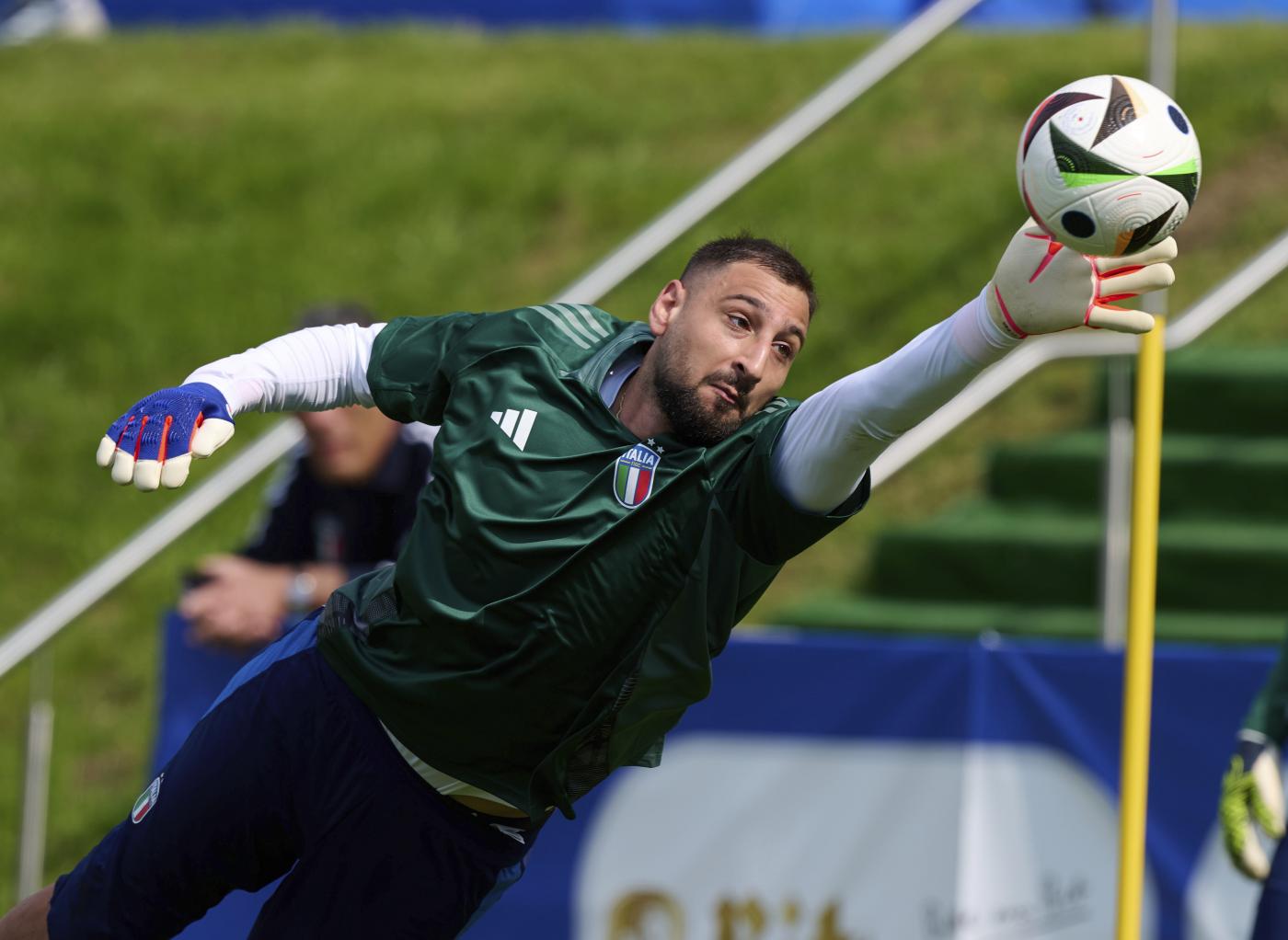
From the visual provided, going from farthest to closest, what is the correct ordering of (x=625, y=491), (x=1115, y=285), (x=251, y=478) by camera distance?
(x=251, y=478) < (x=625, y=491) < (x=1115, y=285)

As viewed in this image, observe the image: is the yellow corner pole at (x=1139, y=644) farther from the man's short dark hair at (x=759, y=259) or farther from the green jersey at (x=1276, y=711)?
the man's short dark hair at (x=759, y=259)

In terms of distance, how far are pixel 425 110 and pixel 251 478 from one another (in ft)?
17.2

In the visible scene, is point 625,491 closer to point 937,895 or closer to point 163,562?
point 937,895

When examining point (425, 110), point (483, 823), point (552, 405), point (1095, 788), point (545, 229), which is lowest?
point (483, 823)

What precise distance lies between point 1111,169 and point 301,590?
2.91 meters

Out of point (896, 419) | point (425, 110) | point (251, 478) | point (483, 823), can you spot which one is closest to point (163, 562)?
point (251, 478)

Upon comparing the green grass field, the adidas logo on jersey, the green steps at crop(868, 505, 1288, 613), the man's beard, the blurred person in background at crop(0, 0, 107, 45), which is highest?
the blurred person in background at crop(0, 0, 107, 45)

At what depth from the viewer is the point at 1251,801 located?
4367 millimetres

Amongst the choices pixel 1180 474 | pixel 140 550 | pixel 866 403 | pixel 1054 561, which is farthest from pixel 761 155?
pixel 866 403

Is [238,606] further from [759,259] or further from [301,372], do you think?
[759,259]

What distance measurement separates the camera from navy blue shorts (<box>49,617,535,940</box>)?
3.66m

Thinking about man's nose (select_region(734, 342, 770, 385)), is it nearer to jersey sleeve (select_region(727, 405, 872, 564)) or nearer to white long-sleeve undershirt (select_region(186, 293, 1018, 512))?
jersey sleeve (select_region(727, 405, 872, 564))

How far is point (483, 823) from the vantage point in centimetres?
378

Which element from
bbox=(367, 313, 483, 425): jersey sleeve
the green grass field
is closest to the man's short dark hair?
bbox=(367, 313, 483, 425): jersey sleeve
